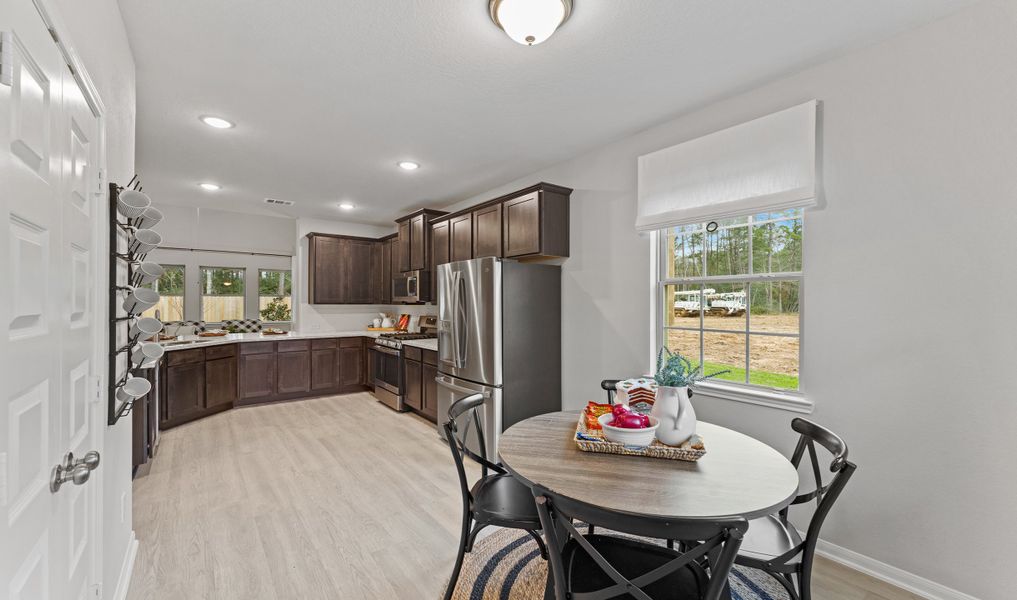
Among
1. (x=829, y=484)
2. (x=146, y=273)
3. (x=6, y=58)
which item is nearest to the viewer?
(x=6, y=58)

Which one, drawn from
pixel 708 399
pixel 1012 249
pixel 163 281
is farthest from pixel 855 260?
pixel 163 281

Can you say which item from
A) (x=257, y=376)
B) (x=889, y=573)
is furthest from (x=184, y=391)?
(x=889, y=573)

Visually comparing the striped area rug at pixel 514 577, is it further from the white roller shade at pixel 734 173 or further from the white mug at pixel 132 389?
the white roller shade at pixel 734 173

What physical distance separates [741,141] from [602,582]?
A: 8.06 ft

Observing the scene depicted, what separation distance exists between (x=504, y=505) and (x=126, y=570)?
1.84 m

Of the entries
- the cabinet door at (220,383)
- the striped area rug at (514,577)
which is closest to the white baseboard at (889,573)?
the striped area rug at (514,577)

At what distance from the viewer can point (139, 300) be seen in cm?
171

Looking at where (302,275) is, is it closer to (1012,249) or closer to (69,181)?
(69,181)

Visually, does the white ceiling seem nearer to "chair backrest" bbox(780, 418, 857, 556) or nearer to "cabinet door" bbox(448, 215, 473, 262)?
"cabinet door" bbox(448, 215, 473, 262)

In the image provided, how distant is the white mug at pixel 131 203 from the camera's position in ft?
5.52

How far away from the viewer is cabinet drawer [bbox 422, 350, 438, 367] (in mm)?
4563

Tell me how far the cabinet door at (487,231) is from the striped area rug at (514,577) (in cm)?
244

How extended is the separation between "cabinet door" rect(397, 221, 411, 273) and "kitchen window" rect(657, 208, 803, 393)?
333 centimetres

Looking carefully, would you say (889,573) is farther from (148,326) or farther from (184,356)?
(184,356)
